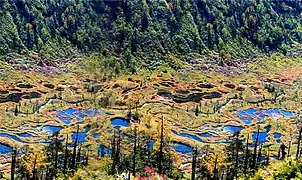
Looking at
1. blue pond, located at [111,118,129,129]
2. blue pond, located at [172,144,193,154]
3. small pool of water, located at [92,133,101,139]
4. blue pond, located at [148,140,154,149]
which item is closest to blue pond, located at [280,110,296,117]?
blue pond, located at [172,144,193,154]

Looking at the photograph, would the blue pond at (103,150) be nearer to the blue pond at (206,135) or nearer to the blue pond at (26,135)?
the blue pond at (26,135)

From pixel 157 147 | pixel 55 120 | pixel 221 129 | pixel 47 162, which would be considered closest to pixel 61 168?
pixel 47 162

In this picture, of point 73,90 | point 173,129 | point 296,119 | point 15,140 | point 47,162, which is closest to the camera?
point 47,162

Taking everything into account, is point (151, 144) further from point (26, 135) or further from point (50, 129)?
point (50, 129)

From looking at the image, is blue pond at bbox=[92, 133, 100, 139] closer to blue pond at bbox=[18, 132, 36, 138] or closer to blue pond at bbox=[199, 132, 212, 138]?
blue pond at bbox=[18, 132, 36, 138]

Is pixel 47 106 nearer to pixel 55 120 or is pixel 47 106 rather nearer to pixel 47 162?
pixel 55 120

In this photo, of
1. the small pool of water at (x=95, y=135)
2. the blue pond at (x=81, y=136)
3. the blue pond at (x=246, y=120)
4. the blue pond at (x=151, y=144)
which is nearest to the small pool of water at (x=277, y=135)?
the blue pond at (x=246, y=120)

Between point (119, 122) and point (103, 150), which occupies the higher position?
point (119, 122)

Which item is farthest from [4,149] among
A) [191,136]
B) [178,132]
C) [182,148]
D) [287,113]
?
[287,113]
